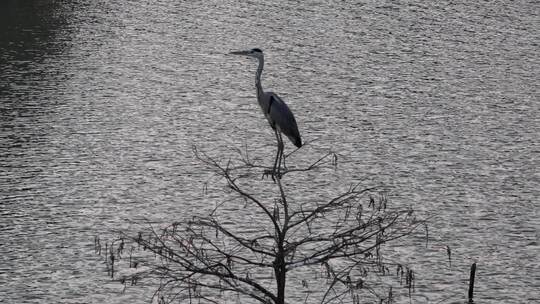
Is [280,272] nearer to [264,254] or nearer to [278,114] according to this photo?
[278,114]

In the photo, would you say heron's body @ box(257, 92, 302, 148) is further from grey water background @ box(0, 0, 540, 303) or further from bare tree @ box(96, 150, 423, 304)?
grey water background @ box(0, 0, 540, 303)

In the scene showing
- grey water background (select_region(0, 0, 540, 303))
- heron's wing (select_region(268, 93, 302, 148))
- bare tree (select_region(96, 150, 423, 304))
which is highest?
grey water background (select_region(0, 0, 540, 303))

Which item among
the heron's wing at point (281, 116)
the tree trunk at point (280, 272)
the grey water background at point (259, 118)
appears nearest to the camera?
the tree trunk at point (280, 272)

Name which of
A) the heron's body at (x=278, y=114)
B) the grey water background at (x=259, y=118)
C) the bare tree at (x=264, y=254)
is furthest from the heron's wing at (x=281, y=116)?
the grey water background at (x=259, y=118)

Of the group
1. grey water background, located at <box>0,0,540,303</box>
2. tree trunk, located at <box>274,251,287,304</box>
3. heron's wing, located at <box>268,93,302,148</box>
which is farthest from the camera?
grey water background, located at <box>0,0,540,303</box>

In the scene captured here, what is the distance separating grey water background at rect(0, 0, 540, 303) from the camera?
50.1m

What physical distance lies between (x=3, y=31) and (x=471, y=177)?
43.5 metres

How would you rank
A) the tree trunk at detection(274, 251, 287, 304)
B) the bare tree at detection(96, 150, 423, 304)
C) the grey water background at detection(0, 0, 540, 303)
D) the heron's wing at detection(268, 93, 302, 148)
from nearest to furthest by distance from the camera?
the tree trunk at detection(274, 251, 287, 304) → the heron's wing at detection(268, 93, 302, 148) → the bare tree at detection(96, 150, 423, 304) → the grey water background at detection(0, 0, 540, 303)

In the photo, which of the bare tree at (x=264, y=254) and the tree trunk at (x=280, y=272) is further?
the bare tree at (x=264, y=254)

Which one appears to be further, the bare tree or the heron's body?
the bare tree

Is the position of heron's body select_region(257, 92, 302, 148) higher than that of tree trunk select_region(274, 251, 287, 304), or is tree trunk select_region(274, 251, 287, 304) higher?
heron's body select_region(257, 92, 302, 148)

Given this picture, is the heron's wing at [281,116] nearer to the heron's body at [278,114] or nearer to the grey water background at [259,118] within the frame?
the heron's body at [278,114]

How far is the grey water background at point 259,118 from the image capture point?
1973 inches

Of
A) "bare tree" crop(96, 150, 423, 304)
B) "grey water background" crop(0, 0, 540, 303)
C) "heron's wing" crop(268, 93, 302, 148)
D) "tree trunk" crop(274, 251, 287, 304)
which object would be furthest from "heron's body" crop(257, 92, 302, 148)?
"grey water background" crop(0, 0, 540, 303)
